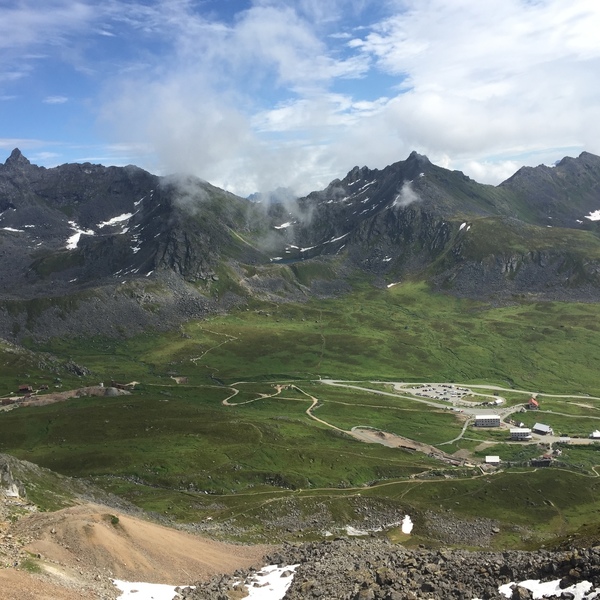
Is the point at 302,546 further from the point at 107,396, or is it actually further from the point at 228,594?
the point at 107,396

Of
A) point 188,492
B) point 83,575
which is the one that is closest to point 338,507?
point 188,492

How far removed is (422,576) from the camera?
49.4m

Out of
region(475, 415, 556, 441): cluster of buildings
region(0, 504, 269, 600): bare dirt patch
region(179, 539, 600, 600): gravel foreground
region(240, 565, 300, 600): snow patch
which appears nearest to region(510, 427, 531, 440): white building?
region(475, 415, 556, 441): cluster of buildings

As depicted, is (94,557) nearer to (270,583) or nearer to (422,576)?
(270,583)

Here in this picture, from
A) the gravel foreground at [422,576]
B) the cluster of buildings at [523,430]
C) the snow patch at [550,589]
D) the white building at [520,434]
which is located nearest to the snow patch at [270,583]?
the gravel foreground at [422,576]

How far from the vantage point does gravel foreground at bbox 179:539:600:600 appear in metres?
44.3

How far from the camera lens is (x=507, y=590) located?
44.8 meters

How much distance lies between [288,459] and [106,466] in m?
42.7

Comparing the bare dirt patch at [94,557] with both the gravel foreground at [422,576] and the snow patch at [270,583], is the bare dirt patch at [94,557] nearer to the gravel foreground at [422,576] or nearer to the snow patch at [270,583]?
the gravel foreground at [422,576]

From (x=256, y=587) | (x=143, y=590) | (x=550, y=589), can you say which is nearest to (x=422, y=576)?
(x=550, y=589)

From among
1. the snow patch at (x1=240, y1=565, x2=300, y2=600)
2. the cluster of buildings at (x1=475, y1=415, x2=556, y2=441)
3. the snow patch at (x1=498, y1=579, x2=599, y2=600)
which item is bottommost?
the cluster of buildings at (x1=475, y1=415, x2=556, y2=441)

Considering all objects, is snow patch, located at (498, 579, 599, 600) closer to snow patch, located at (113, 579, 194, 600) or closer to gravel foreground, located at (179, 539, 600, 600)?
gravel foreground, located at (179, 539, 600, 600)

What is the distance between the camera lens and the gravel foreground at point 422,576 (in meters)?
44.3

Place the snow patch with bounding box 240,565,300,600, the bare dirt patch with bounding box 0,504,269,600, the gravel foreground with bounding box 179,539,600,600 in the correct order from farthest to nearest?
the snow patch with bounding box 240,565,300,600 → the bare dirt patch with bounding box 0,504,269,600 → the gravel foreground with bounding box 179,539,600,600
